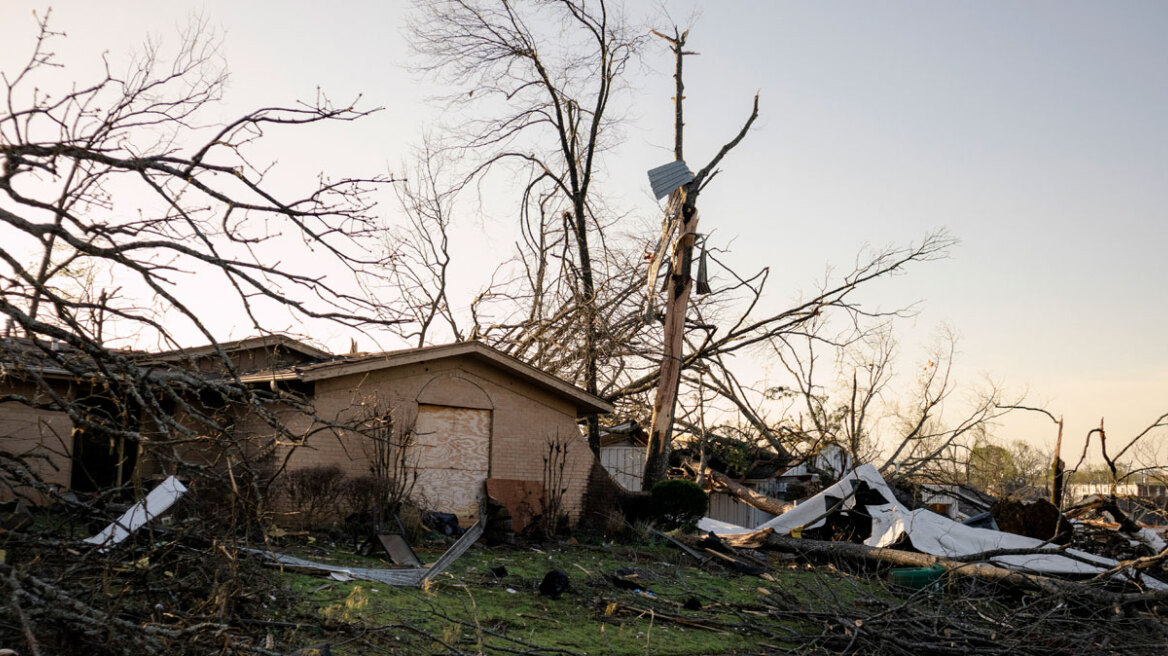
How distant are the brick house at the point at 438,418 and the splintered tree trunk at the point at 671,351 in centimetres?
154

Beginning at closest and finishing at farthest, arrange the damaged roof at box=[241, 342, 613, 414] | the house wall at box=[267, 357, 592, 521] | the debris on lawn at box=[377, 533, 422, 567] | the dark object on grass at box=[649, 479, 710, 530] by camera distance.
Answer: the debris on lawn at box=[377, 533, 422, 567] < the damaged roof at box=[241, 342, 613, 414] < the house wall at box=[267, 357, 592, 521] < the dark object on grass at box=[649, 479, 710, 530]

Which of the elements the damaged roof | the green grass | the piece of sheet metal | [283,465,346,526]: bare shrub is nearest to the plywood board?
the damaged roof

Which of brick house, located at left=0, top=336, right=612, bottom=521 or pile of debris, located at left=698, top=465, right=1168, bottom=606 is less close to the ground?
brick house, located at left=0, top=336, right=612, bottom=521

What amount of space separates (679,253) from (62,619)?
15934 millimetres

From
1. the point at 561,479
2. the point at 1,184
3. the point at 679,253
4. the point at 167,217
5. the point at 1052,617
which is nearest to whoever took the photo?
the point at 1,184

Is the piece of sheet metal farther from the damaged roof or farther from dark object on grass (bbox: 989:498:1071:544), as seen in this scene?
dark object on grass (bbox: 989:498:1071:544)

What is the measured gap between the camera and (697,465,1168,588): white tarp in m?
12.4

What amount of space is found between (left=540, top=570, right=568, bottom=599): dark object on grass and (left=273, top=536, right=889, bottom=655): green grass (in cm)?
16

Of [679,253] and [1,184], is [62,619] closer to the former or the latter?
[1,184]

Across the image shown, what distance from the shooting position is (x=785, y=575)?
45.4 feet

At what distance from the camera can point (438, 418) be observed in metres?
16.4

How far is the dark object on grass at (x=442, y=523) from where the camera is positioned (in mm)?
15117

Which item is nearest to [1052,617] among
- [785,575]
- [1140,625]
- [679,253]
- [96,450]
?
[1140,625]

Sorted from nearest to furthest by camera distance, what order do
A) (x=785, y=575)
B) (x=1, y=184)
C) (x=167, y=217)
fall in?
(x=1, y=184) < (x=167, y=217) < (x=785, y=575)
